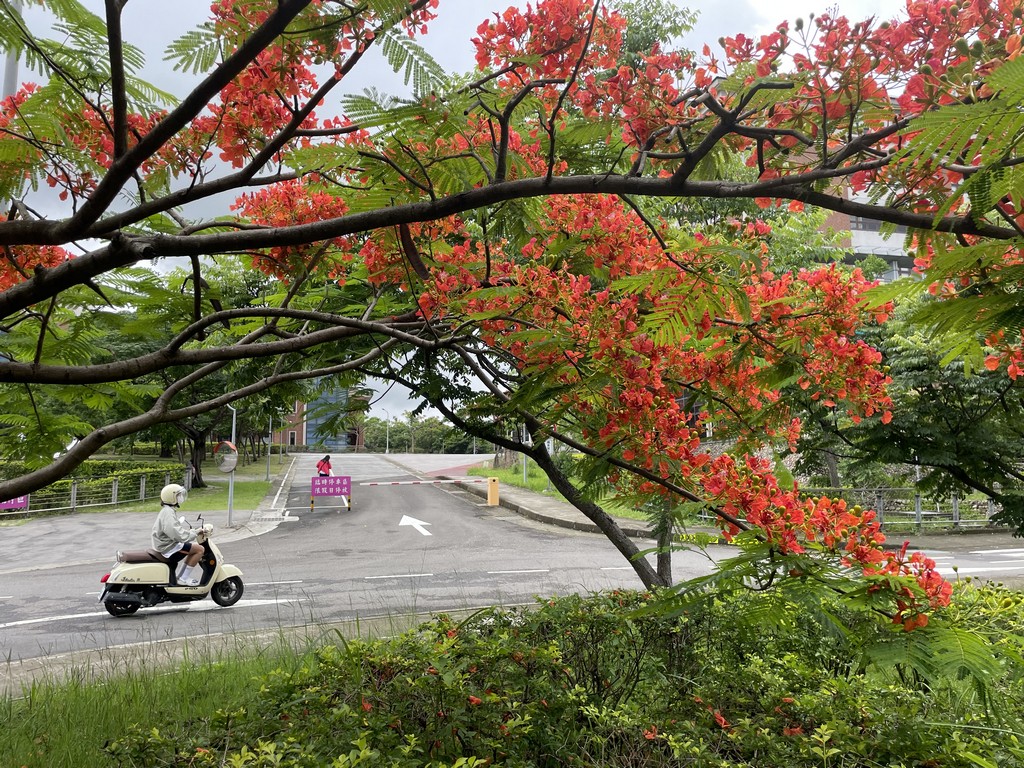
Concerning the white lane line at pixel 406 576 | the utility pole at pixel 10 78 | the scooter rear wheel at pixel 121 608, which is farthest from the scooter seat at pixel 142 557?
the utility pole at pixel 10 78

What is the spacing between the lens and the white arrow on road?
1409 cm

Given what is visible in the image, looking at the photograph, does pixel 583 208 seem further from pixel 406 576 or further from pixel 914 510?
pixel 914 510

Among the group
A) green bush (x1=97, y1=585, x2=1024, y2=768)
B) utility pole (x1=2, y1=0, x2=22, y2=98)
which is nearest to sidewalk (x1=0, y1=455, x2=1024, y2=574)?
green bush (x1=97, y1=585, x2=1024, y2=768)

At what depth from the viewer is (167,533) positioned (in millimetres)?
7527

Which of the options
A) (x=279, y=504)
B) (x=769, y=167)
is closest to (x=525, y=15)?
(x=769, y=167)

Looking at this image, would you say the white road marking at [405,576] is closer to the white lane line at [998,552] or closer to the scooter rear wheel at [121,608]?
the scooter rear wheel at [121,608]

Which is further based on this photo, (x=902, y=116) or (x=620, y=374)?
(x=620, y=374)

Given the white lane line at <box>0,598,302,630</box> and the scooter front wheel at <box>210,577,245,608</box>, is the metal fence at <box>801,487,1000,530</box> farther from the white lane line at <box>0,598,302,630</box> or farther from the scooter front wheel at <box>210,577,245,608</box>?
the scooter front wheel at <box>210,577,245,608</box>

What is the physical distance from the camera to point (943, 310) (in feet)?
5.41

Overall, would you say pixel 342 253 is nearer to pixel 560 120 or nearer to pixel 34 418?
pixel 560 120

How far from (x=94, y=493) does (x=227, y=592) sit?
12.2 metres

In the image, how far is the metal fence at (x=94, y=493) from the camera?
620 inches

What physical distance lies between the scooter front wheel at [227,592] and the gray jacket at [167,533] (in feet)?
2.16

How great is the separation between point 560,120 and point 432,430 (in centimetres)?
5490
